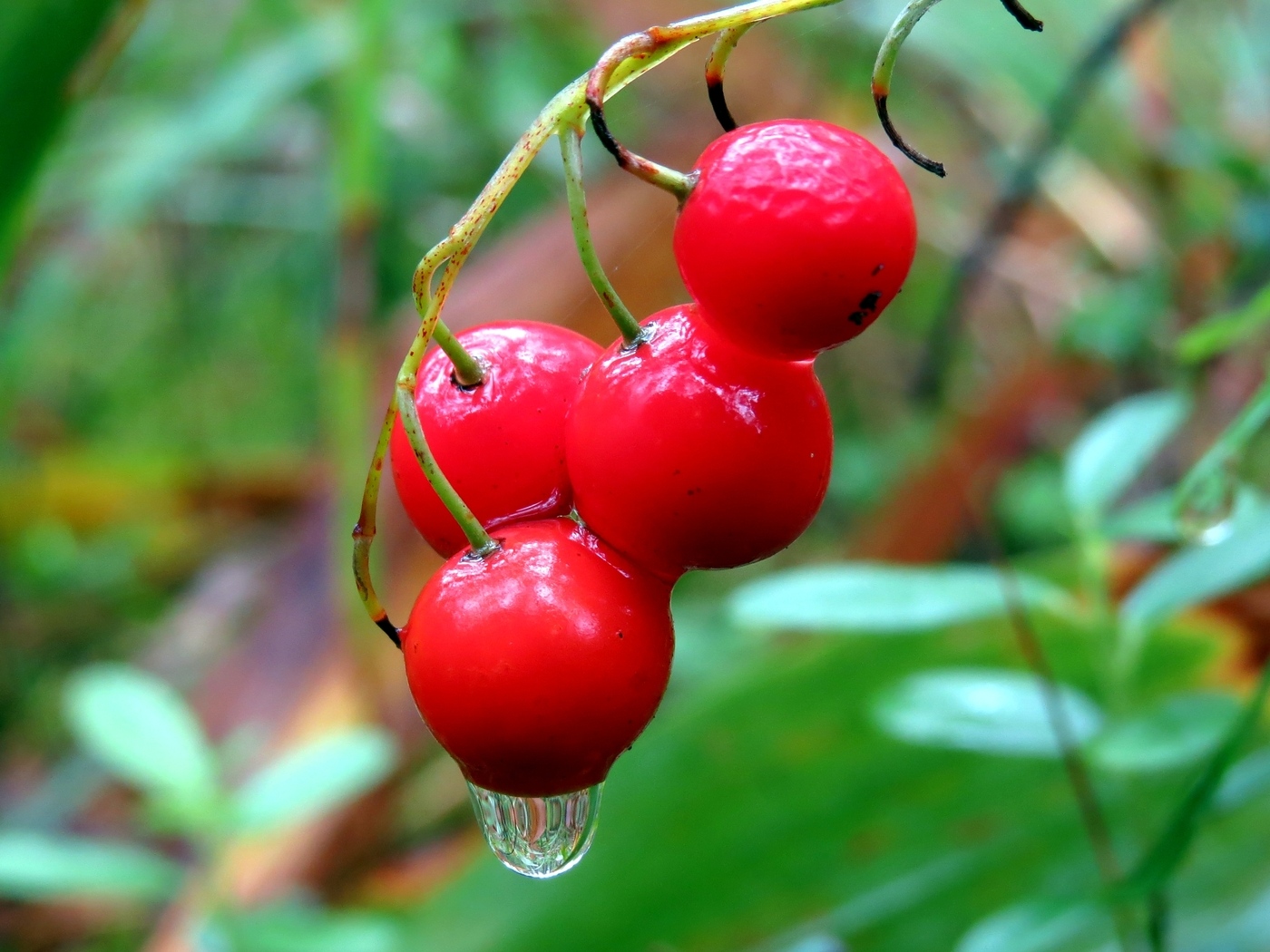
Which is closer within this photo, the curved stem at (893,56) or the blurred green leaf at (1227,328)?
the curved stem at (893,56)

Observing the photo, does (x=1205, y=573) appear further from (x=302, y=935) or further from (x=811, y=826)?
(x=302, y=935)

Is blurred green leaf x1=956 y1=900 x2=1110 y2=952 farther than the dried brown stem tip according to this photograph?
Yes

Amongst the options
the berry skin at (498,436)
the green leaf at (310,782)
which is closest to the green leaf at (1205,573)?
the berry skin at (498,436)

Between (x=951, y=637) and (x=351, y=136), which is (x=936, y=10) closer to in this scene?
(x=351, y=136)

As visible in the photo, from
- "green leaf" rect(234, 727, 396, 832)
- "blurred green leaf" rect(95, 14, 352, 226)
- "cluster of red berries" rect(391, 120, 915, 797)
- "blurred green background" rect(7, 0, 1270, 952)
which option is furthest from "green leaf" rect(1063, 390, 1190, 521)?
→ "blurred green leaf" rect(95, 14, 352, 226)

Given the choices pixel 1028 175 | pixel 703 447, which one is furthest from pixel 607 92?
pixel 1028 175

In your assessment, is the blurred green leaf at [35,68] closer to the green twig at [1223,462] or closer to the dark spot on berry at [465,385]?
the dark spot on berry at [465,385]

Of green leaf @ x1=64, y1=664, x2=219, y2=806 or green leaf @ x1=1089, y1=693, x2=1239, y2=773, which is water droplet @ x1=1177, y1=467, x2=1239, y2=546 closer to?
green leaf @ x1=1089, y1=693, x2=1239, y2=773
